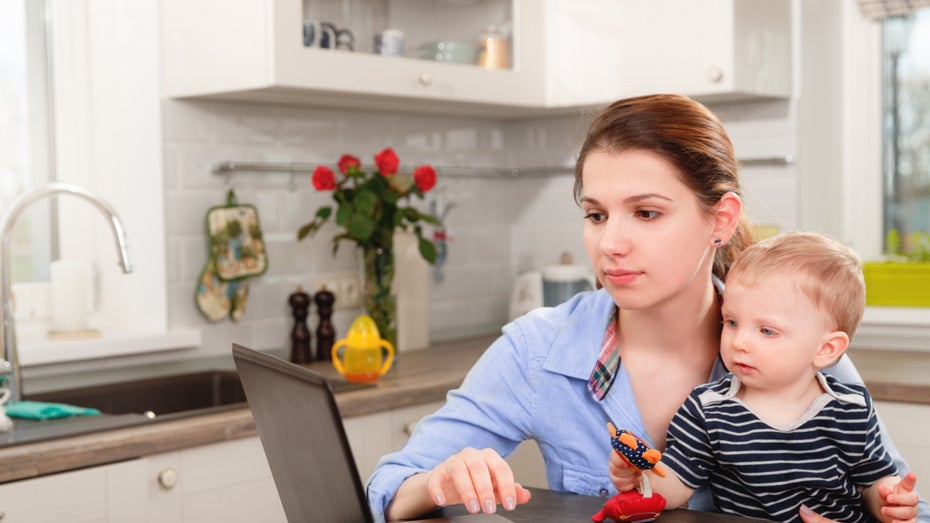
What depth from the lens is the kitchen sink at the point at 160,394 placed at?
100 inches

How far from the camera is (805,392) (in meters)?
1.56

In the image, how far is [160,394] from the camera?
8.93ft

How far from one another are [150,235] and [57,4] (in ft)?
2.11

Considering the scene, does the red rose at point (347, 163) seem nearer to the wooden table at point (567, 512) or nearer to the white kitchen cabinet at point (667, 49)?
the white kitchen cabinet at point (667, 49)

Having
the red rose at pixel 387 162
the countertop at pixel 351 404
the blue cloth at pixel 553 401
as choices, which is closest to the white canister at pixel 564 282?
the countertop at pixel 351 404

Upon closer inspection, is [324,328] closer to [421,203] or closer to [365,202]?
[365,202]

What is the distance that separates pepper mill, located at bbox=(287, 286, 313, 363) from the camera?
3057mm

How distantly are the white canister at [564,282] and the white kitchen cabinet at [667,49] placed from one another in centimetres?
52

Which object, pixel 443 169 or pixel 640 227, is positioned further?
pixel 443 169

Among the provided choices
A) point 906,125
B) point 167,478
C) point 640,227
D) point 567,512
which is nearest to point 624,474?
point 567,512

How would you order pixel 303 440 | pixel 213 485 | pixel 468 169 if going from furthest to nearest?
1. pixel 468 169
2. pixel 213 485
3. pixel 303 440

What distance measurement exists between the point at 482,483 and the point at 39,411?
4.01ft

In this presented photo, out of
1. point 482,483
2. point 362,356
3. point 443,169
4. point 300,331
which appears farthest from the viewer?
point 443,169

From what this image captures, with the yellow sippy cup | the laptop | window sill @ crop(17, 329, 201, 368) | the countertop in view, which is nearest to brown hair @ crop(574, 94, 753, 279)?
the laptop
